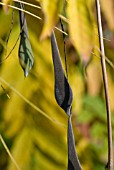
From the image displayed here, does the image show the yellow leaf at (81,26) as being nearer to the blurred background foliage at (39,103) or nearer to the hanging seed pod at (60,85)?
the hanging seed pod at (60,85)

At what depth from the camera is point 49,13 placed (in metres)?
0.50

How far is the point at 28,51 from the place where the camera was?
1.95ft

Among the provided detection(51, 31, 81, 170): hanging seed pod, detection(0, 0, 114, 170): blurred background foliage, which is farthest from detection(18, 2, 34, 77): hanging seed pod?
detection(0, 0, 114, 170): blurred background foliage

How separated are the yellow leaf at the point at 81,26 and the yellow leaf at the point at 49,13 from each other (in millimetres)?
12

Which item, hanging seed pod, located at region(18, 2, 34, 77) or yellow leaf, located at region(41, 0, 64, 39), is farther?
hanging seed pod, located at region(18, 2, 34, 77)

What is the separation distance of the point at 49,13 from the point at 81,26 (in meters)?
0.03

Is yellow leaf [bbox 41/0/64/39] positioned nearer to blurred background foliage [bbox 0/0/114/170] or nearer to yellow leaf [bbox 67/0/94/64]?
yellow leaf [bbox 67/0/94/64]

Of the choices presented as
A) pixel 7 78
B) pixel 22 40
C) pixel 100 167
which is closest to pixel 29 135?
pixel 7 78

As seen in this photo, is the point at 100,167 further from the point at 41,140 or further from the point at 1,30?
the point at 1,30

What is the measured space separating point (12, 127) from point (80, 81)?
17cm

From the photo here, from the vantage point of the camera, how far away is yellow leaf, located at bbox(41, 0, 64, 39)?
1.59 ft

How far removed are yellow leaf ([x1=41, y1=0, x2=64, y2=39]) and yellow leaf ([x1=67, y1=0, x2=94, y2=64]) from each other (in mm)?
12

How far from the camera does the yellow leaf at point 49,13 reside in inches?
19.1

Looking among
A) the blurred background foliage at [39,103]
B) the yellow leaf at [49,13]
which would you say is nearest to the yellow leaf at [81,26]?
the yellow leaf at [49,13]
